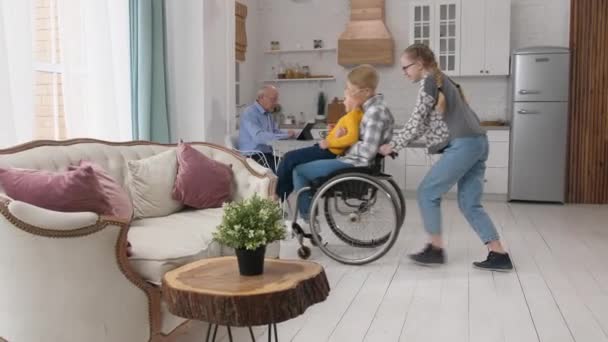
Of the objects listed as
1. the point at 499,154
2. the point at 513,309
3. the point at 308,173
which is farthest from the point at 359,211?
the point at 499,154

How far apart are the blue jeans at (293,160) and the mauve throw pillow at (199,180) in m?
0.61

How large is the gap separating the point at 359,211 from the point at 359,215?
0.03 meters

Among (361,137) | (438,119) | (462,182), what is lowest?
(462,182)

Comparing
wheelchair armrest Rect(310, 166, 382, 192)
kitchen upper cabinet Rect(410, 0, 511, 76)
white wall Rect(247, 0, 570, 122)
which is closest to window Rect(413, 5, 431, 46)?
kitchen upper cabinet Rect(410, 0, 511, 76)

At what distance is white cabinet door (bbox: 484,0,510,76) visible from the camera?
6.62m

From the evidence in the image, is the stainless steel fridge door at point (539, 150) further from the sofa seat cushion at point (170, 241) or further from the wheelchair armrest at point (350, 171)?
the sofa seat cushion at point (170, 241)

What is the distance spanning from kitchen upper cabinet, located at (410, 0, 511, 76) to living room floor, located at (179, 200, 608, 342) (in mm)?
2498

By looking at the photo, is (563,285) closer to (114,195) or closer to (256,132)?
(114,195)

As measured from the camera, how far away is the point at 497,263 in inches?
149

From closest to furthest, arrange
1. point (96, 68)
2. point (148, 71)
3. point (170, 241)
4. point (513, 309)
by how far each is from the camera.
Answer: point (170, 241), point (513, 309), point (96, 68), point (148, 71)

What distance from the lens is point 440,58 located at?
6898mm

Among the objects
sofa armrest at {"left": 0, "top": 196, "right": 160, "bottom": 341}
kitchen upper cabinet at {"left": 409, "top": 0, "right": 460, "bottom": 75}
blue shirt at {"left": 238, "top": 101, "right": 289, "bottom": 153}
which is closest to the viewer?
sofa armrest at {"left": 0, "top": 196, "right": 160, "bottom": 341}

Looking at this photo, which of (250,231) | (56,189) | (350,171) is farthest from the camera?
(350,171)

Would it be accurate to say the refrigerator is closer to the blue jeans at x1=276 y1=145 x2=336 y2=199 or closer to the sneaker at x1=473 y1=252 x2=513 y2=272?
the sneaker at x1=473 y1=252 x2=513 y2=272
